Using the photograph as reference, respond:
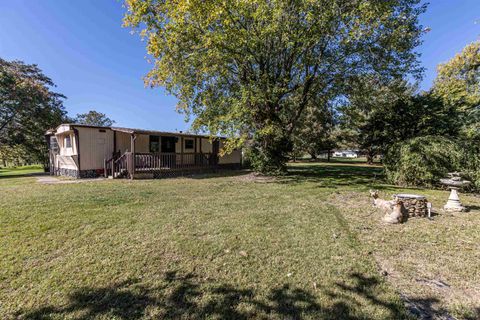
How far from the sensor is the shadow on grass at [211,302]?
2.11 meters

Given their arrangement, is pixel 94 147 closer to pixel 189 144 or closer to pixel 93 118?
pixel 189 144

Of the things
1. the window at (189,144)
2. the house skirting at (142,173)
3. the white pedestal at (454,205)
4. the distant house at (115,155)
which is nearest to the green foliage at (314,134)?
the window at (189,144)

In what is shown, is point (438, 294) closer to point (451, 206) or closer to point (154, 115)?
point (451, 206)

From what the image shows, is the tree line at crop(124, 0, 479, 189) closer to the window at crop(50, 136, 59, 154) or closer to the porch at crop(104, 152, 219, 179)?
the porch at crop(104, 152, 219, 179)

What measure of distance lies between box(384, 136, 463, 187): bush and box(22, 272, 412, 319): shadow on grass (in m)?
8.80

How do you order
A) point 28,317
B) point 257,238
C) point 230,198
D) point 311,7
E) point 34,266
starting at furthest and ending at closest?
1. point 311,7
2. point 230,198
3. point 257,238
4. point 34,266
5. point 28,317

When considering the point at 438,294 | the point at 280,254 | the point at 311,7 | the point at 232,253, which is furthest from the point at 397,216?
the point at 311,7

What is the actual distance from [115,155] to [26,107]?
10568 mm

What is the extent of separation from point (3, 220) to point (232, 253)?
508 centimetres

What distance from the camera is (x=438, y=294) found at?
2381mm

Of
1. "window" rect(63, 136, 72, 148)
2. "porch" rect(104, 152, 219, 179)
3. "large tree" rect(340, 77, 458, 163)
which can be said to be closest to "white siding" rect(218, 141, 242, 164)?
"porch" rect(104, 152, 219, 179)

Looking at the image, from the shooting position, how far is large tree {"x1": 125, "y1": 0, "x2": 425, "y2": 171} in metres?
9.30

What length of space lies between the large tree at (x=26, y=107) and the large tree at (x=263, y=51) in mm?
11800

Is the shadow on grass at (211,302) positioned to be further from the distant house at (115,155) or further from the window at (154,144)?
the window at (154,144)
